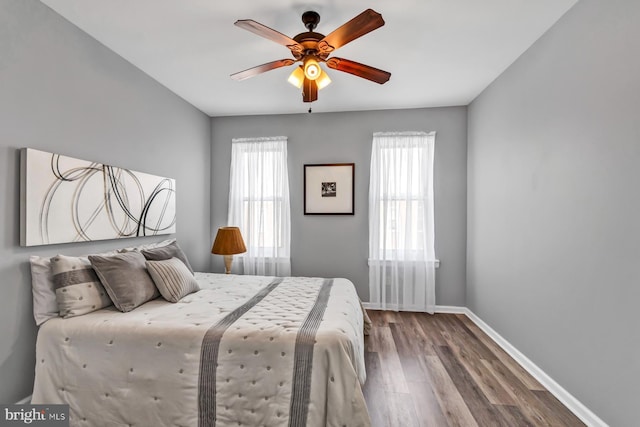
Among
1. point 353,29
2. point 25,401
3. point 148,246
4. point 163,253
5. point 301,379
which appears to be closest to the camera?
point 301,379

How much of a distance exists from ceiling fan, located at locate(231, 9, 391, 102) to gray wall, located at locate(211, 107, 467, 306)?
5.95ft

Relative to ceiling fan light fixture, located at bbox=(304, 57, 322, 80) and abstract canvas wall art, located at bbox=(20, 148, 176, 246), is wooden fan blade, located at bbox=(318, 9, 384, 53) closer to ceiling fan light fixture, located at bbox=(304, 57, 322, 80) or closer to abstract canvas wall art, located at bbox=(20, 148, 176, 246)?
ceiling fan light fixture, located at bbox=(304, 57, 322, 80)

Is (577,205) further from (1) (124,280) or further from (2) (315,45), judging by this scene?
(1) (124,280)

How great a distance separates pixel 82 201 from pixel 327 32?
7.42 feet

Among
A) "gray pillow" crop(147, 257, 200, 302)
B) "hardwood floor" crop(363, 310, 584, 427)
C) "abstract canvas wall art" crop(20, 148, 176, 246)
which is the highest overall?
"abstract canvas wall art" crop(20, 148, 176, 246)

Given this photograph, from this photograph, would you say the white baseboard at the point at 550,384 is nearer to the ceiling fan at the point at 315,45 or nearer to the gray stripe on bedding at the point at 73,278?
the ceiling fan at the point at 315,45

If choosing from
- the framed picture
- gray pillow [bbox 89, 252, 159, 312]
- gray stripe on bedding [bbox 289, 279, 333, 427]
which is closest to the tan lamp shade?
the framed picture

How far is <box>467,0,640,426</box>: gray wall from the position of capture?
1.62 metres

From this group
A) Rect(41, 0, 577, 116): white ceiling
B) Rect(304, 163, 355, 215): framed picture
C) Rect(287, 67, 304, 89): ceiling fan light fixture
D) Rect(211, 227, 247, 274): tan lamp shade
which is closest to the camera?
Rect(41, 0, 577, 116): white ceiling

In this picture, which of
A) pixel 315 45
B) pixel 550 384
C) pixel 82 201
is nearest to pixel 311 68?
pixel 315 45

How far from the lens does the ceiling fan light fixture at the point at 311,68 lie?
6.79 feet

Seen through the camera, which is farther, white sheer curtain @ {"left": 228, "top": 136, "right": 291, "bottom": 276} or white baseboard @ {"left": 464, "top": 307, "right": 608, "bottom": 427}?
white sheer curtain @ {"left": 228, "top": 136, "right": 291, "bottom": 276}

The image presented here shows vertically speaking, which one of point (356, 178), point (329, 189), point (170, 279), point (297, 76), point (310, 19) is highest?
point (310, 19)

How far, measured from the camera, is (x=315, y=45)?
2010 millimetres
